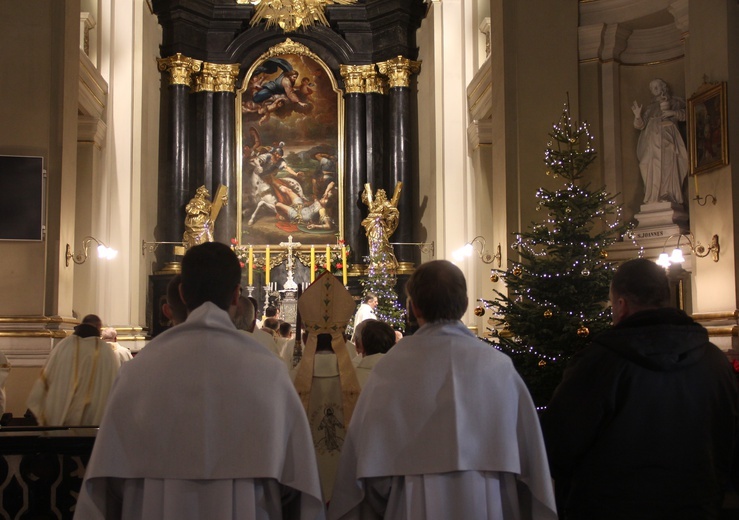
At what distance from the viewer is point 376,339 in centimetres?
653

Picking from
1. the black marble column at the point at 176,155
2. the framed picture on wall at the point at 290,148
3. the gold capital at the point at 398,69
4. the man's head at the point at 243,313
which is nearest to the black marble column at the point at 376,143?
the gold capital at the point at 398,69

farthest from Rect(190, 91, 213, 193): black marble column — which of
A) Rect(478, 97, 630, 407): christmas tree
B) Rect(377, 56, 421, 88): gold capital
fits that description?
Rect(478, 97, 630, 407): christmas tree

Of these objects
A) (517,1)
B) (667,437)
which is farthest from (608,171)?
(667,437)

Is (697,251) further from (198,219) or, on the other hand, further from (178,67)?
(178,67)

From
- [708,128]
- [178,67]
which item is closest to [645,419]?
[708,128]

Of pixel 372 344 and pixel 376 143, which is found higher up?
pixel 376 143

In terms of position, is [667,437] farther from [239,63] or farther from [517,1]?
[239,63]

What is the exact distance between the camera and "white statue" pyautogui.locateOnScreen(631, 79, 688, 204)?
40.7 ft

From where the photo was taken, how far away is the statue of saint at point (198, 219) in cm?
2181

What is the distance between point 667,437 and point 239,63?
837 inches

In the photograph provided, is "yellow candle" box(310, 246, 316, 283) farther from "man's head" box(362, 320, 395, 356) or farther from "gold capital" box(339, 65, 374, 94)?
"man's head" box(362, 320, 395, 356)

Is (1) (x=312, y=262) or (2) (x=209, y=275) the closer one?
(2) (x=209, y=275)

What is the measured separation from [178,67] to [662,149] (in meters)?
13.7

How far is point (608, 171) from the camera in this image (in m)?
13.0
